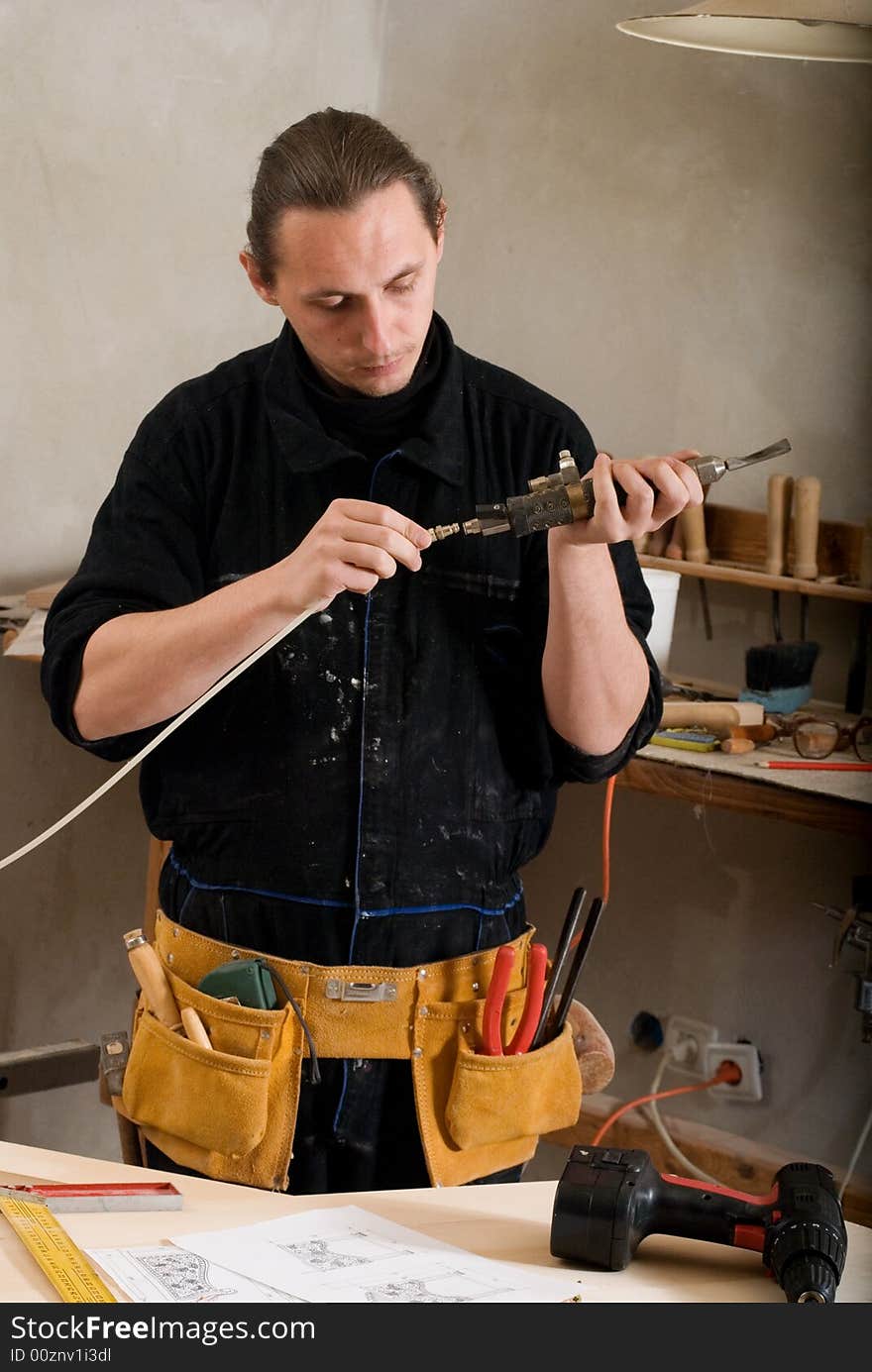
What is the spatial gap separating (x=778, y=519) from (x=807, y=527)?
0.04m

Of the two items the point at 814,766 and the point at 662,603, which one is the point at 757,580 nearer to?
the point at 662,603

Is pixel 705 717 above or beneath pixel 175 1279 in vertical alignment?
above

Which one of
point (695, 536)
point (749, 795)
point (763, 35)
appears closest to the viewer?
point (763, 35)

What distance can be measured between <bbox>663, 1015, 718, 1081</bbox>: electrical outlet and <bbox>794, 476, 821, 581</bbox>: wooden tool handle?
667 mm

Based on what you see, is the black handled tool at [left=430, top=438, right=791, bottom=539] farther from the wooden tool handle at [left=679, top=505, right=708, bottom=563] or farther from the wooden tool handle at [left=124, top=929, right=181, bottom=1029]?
the wooden tool handle at [left=679, top=505, right=708, bottom=563]

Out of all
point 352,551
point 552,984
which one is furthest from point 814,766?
point 352,551

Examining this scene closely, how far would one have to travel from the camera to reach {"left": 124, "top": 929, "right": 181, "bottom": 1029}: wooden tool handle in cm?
120

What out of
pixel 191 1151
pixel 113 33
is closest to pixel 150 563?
pixel 191 1151

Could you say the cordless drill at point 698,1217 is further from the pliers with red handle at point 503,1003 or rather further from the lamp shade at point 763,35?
the lamp shade at point 763,35

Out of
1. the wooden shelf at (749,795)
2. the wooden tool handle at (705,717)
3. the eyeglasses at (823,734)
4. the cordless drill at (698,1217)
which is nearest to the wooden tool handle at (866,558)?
the eyeglasses at (823,734)

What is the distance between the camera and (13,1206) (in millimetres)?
847

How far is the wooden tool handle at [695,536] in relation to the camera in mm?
2018

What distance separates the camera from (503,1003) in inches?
47.4

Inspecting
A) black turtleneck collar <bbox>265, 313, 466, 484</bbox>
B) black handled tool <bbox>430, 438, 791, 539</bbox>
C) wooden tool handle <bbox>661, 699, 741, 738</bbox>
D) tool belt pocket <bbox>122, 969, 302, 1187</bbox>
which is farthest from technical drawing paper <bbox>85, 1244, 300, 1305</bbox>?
wooden tool handle <bbox>661, 699, 741, 738</bbox>
